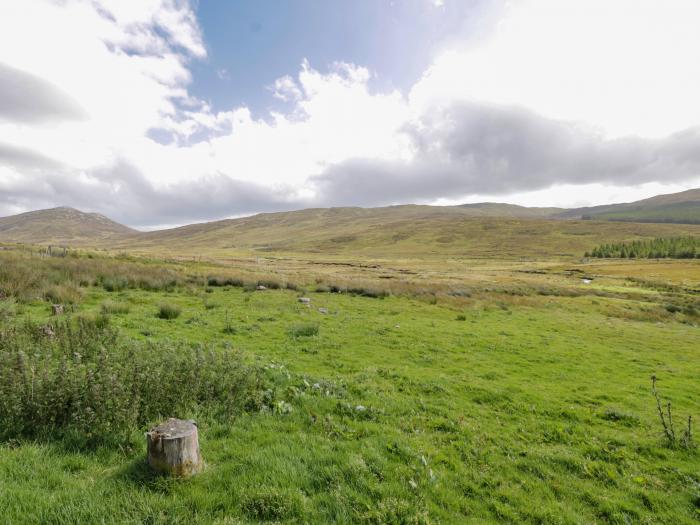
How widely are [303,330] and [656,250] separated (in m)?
172

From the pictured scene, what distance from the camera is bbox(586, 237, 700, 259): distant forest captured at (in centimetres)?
12750

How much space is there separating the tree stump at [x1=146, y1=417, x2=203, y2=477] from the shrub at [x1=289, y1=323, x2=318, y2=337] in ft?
33.4

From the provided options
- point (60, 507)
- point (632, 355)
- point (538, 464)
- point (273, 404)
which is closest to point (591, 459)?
point (538, 464)

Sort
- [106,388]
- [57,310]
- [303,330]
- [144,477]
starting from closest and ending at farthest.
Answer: [144,477], [106,388], [57,310], [303,330]

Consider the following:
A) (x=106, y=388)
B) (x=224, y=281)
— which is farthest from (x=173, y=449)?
(x=224, y=281)

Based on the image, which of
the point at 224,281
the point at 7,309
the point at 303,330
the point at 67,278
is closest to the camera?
the point at 7,309

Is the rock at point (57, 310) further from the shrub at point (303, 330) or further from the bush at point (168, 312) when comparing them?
the shrub at point (303, 330)

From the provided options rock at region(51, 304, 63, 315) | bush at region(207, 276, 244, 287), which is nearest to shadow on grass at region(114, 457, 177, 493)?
rock at region(51, 304, 63, 315)

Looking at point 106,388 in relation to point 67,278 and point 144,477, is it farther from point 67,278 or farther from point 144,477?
point 67,278

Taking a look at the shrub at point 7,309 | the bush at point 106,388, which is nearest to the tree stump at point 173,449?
the bush at point 106,388

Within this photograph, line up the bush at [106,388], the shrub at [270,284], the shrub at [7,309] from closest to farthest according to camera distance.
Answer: the bush at [106,388] → the shrub at [7,309] → the shrub at [270,284]

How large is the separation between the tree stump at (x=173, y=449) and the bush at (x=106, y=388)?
128cm

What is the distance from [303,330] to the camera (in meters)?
15.7

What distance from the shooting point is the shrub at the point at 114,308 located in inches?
614
